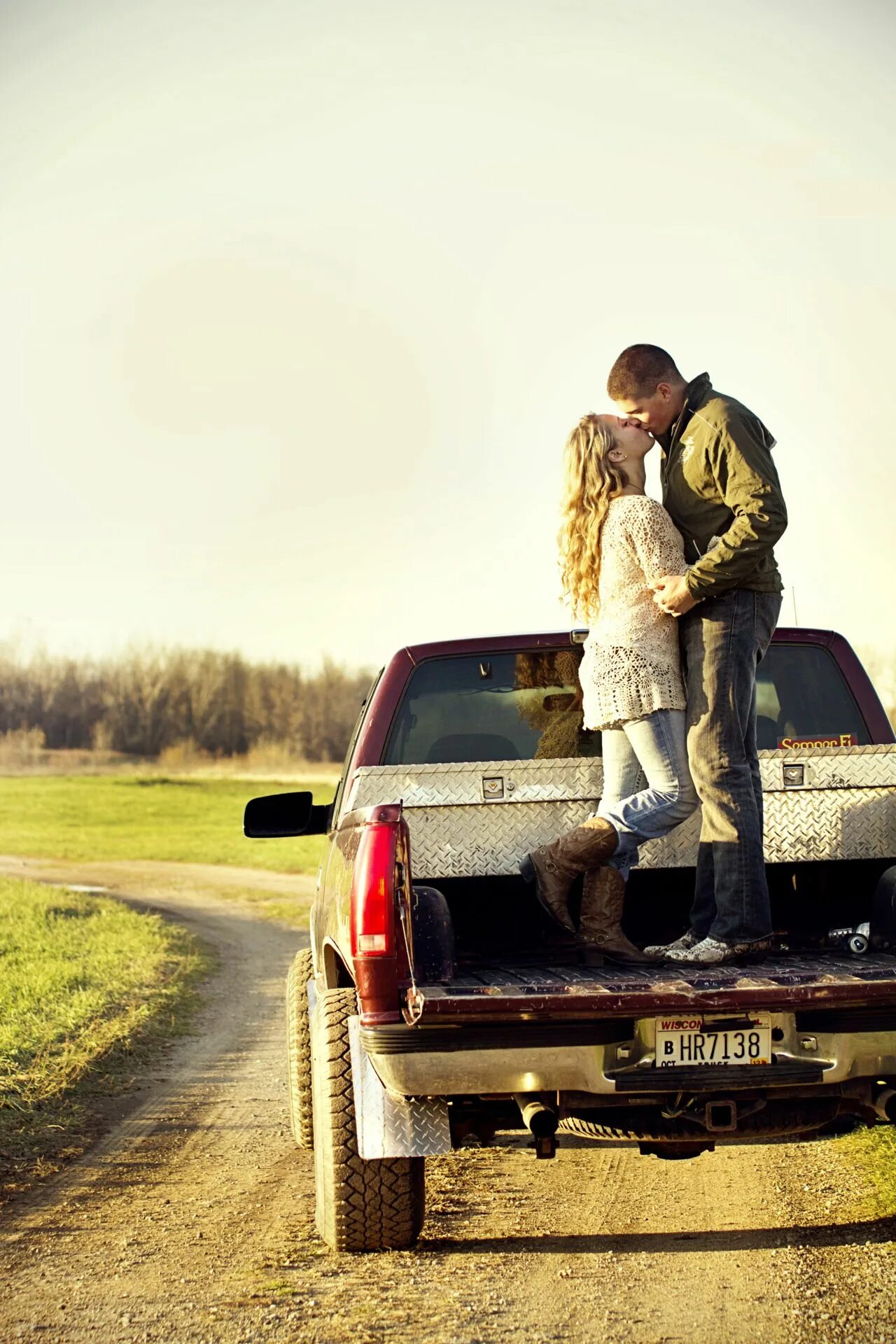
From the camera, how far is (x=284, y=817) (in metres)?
5.87

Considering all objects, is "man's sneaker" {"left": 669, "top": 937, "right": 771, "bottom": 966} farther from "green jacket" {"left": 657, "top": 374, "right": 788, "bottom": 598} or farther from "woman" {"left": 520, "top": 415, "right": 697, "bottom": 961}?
"green jacket" {"left": 657, "top": 374, "right": 788, "bottom": 598}

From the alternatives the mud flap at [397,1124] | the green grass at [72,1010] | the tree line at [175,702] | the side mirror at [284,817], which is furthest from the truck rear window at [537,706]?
the tree line at [175,702]

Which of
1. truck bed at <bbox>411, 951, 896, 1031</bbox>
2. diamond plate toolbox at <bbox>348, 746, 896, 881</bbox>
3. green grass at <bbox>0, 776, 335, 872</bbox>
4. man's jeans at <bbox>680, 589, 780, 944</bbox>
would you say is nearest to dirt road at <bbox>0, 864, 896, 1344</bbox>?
truck bed at <bbox>411, 951, 896, 1031</bbox>

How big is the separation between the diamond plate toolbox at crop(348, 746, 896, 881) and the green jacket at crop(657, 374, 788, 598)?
2.15ft

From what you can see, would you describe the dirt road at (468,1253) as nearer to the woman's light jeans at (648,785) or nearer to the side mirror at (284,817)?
the woman's light jeans at (648,785)

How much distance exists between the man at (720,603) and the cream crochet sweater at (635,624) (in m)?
0.07

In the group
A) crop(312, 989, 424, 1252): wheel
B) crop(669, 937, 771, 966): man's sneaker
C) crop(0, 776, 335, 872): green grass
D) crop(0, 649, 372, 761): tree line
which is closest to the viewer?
crop(312, 989, 424, 1252): wheel

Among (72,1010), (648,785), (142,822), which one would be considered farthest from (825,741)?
(142,822)

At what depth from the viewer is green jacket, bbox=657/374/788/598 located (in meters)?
4.49

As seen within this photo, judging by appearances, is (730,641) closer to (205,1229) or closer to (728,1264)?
(728,1264)

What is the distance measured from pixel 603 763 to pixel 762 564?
85 cm

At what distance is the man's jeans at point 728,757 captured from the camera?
4.53m

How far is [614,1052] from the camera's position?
3.91m

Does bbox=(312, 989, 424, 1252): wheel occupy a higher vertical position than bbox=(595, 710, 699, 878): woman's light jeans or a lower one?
lower
